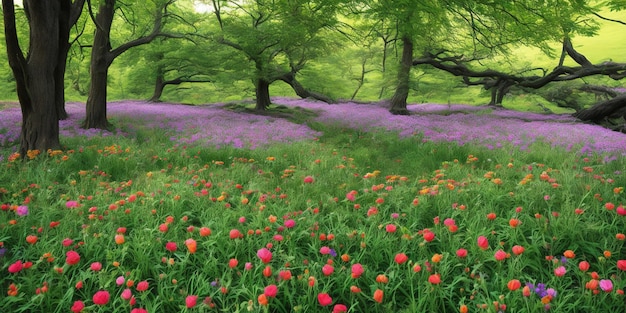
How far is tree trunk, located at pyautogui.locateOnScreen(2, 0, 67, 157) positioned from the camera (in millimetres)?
6297

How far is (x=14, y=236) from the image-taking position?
286cm

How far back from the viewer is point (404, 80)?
16062 millimetres

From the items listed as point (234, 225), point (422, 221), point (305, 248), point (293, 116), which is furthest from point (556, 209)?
point (293, 116)

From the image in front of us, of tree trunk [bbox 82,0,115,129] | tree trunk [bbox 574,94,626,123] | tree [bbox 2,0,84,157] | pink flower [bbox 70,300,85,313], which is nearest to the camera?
pink flower [bbox 70,300,85,313]

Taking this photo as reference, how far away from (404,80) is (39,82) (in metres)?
14.3

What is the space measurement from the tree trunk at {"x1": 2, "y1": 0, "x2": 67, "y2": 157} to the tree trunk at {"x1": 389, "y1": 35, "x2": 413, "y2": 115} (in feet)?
45.2

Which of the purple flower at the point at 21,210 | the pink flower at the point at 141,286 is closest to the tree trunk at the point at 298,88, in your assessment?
the purple flower at the point at 21,210

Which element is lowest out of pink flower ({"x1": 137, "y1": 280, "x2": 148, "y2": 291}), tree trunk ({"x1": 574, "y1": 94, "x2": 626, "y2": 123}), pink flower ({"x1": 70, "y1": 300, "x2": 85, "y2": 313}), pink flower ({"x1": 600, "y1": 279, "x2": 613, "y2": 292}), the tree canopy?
pink flower ({"x1": 70, "y1": 300, "x2": 85, "y2": 313})

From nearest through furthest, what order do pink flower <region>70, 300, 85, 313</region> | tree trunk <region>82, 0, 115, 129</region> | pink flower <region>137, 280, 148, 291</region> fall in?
pink flower <region>70, 300, 85, 313</region> → pink flower <region>137, 280, 148, 291</region> → tree trunk <region>82, 0, 115, 129</region>

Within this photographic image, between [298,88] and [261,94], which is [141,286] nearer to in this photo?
[261,94]

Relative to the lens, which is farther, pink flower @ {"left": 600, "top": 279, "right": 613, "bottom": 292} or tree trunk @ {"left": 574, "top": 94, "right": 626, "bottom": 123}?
tree trunk @ {"left": 574, "top": 94, "right": 626, "bottom": 123}

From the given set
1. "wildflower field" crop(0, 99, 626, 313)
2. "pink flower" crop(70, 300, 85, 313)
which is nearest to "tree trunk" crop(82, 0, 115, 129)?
"wildflower field" crop(0, 99, 626, 313)

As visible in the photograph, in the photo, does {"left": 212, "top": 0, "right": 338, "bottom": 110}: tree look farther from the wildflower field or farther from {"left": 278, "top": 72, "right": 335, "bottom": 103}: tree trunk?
the wildflower field

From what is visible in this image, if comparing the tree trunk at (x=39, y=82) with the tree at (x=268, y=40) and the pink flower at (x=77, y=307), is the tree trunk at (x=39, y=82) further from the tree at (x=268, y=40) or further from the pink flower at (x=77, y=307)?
the tree at (x=268, y=40)
